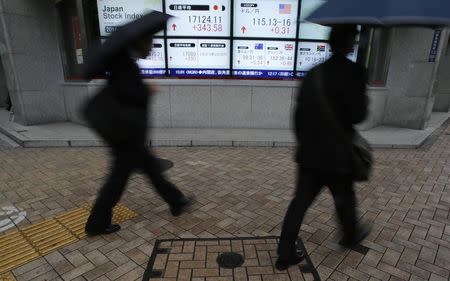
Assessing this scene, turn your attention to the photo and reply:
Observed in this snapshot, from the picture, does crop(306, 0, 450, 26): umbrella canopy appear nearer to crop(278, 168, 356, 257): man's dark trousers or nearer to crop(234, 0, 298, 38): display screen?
crop(278, 168, 356, 257): man's dark trousers

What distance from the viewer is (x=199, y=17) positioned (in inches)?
251

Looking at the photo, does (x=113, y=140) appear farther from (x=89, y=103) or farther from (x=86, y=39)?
(x=86, y=39)

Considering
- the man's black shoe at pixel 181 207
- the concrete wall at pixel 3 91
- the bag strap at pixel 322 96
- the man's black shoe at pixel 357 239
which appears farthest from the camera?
the concrete wall at pixel 3 91

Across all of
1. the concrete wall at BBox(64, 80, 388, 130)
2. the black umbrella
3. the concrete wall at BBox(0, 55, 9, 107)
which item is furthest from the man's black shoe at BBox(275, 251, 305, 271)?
the concrete wall at BBox(0, 55, 9, 107)

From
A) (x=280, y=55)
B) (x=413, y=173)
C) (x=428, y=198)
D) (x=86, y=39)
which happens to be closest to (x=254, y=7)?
(x=280, y=55)

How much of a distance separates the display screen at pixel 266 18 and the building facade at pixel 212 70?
2 cm

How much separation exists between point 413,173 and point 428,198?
91 centimetres

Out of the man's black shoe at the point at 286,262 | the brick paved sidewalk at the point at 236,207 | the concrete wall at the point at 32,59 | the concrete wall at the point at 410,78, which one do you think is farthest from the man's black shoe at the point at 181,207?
the concrete wall at the point at 410,78

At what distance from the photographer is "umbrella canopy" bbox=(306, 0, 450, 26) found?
5.79 feet

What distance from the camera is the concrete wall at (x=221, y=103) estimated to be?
6.64 metres

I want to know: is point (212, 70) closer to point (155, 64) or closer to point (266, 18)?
point (155, 64)

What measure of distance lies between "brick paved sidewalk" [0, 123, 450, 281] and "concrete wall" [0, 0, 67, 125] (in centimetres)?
169

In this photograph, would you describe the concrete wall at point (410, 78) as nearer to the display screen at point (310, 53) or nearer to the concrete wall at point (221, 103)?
the concrete wall at point (221, 103)

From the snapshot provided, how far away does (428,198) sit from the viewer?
3.85 metres
